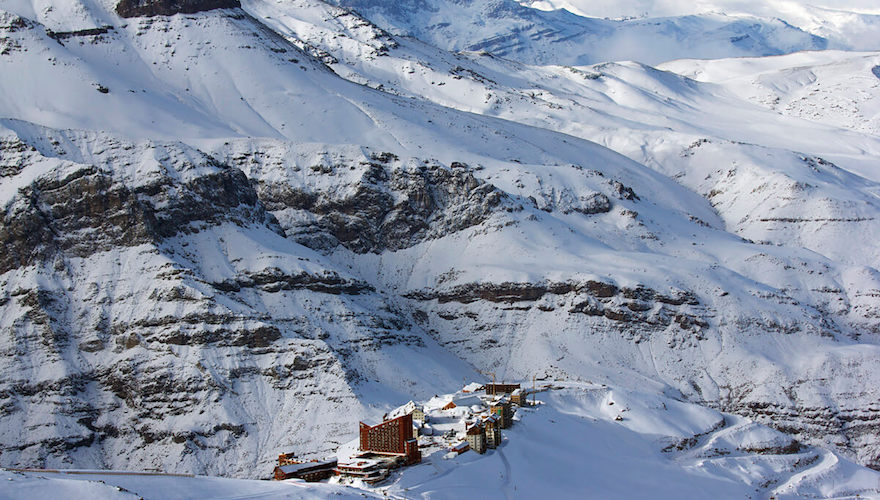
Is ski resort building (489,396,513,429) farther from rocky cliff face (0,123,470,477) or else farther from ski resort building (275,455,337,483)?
rocky cliff face (0,123,470,477)

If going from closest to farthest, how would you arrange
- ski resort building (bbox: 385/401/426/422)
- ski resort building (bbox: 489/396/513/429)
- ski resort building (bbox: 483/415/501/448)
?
1. ski resort building (bbox: 483/415/501/448)
2. ski resort building (bbox: 489/396/513/429)
3. ski resort building (bbox: 385/401/426/422)

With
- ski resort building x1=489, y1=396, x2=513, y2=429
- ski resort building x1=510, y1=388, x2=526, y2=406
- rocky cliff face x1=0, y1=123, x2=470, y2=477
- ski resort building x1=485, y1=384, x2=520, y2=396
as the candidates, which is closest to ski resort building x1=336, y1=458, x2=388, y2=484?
ski resort building x1=489, y1=396, x2=513, y2=429

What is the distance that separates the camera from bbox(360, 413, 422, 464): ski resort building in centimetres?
11919

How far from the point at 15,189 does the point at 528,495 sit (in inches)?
3911

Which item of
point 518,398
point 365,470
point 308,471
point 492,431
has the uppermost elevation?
point 365,470

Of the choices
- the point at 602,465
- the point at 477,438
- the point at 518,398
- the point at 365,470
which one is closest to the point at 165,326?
the point at 518,398

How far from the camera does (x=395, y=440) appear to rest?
396 feet

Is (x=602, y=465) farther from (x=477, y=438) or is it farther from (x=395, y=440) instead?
(x=395, y=440)

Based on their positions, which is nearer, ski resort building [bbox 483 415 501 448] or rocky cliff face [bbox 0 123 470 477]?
ski resort building [bbox 483 415 501 448]

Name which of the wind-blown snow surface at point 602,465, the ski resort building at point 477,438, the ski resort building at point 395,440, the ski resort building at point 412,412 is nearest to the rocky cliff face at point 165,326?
the ski resort building at point 412,412

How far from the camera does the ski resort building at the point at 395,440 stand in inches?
4692

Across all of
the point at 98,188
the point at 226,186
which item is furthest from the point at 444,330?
the point at 98,188

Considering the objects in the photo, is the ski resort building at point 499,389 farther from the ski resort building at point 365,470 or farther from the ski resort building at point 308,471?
the ski resort building at point 365,470

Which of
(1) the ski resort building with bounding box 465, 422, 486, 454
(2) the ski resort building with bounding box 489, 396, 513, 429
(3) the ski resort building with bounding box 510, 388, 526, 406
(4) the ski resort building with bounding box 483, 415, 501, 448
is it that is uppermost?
(1) the ski resort building with bounding box 465, 422, 486, 454
